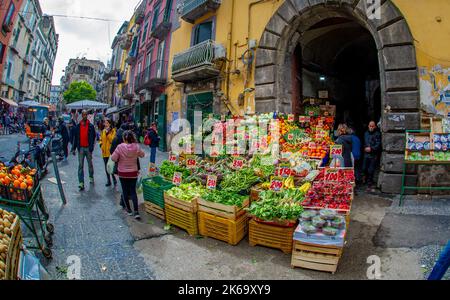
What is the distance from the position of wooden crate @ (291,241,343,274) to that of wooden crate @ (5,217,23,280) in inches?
116

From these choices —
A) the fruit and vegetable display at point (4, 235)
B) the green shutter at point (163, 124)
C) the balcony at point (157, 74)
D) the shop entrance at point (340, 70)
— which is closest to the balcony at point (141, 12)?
the balcony at point (157, 74)

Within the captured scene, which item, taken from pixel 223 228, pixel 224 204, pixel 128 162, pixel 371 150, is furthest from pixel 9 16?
pixel 371 150

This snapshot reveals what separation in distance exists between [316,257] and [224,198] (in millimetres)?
1698

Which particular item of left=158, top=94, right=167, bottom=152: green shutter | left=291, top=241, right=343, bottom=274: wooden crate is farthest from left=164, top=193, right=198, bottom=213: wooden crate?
left=158, top=94, right=167, bottom=152: green shutter

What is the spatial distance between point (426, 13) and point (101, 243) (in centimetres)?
824

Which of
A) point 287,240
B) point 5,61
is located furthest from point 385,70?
point 5,61

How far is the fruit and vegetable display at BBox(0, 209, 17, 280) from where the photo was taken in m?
2.13

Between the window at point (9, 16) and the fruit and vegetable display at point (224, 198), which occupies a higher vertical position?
the window at point (9, 16)

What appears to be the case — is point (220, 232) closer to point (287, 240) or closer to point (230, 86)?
point (287, 240)

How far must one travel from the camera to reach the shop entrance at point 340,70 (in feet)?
33.4

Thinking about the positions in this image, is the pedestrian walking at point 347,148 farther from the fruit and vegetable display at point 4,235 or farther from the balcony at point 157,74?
the balcony at point 157,74

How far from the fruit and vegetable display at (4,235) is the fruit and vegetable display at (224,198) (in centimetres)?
257

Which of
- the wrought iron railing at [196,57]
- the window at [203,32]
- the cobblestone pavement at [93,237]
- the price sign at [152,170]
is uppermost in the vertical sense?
the window at [203,32]
